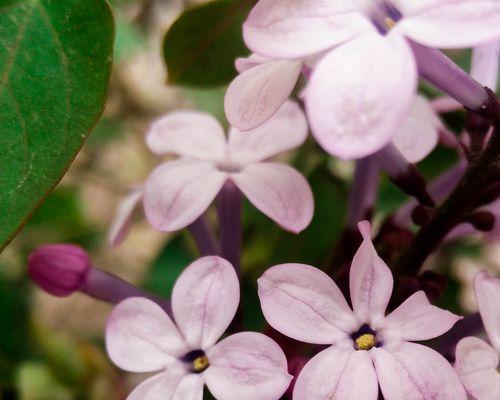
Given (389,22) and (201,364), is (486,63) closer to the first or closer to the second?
(389,22)

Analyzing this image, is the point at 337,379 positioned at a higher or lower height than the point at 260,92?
lower

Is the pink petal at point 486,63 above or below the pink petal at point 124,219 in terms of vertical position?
above

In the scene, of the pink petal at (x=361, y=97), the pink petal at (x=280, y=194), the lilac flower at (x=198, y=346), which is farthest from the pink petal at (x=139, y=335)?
the pink petal at (x=361, y=97)

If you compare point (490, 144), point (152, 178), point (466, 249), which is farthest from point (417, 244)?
point (466, 249)

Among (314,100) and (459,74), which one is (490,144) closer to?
(459,74)

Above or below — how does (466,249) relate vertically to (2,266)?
below

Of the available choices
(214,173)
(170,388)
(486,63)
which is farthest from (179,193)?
(486,63)

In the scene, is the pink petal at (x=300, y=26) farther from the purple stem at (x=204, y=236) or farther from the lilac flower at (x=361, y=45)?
the purple stem at (x=204, y=236)
